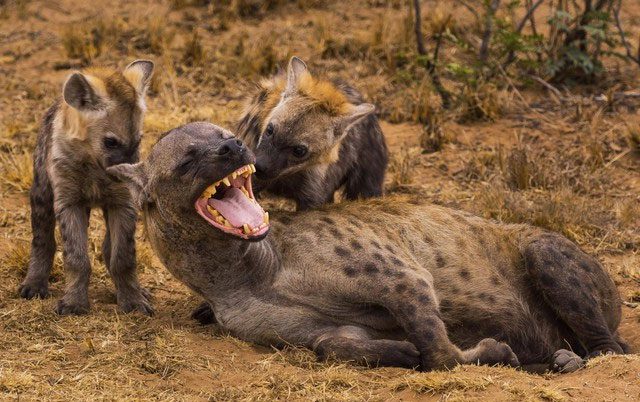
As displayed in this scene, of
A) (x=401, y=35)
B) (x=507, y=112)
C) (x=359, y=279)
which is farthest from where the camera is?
(x=401, y=35)

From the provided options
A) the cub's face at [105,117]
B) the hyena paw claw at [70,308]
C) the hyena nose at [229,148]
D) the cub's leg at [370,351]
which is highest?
the hyena nose at [229,148]

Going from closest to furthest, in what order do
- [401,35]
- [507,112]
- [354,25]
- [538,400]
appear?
1. [538,400]
2. [507,112]
3. [401,35]
4. [354,25]

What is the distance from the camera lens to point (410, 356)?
181 inches

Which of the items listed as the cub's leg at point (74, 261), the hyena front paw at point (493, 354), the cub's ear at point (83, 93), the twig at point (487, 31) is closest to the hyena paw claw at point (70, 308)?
the cub's leg at point (74, 261)

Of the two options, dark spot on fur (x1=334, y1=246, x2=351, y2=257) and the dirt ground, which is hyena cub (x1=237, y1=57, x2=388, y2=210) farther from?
dark spot on fur (x1=334, y1=246, x2=351, y2=257)

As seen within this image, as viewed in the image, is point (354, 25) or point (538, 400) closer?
point (538, 400)

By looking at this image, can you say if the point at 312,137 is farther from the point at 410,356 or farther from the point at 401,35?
the point at 401,35

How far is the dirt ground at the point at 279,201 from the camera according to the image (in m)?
4.32

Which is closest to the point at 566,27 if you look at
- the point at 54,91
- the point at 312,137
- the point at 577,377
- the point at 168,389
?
the point at 312,137

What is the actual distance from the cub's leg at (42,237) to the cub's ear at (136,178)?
100 cm

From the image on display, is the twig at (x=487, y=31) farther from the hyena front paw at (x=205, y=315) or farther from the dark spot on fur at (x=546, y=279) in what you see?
the hyena front paw at (x=205, y=315)

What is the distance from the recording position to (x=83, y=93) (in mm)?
5555

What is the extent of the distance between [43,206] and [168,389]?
6.25 feet

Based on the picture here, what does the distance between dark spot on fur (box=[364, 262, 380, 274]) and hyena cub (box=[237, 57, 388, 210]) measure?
3.09ft
